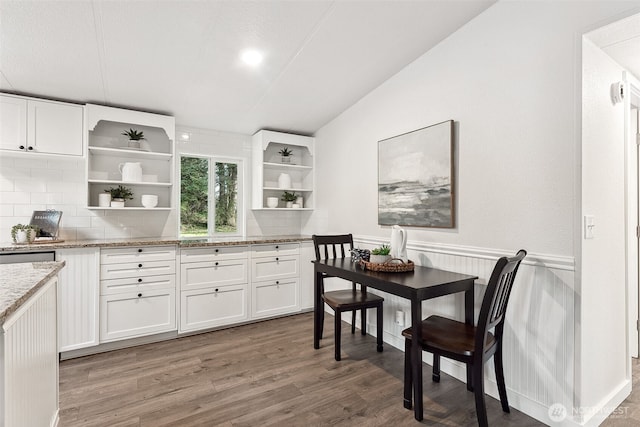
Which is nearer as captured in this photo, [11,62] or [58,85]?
[11,62]

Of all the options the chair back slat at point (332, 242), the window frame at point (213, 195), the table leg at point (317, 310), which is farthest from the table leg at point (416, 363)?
the window frame at point (213, 195)

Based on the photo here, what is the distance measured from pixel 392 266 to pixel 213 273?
6.38 feet

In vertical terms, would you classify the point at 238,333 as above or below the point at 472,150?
below

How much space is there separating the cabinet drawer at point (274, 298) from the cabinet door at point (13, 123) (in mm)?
2478

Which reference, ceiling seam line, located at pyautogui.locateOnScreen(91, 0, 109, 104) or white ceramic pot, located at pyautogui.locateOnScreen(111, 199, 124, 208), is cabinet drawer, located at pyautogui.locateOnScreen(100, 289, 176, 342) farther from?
ceiling seam line, located at pyautogui.locateOnScreen(91, 0, 109, 104)

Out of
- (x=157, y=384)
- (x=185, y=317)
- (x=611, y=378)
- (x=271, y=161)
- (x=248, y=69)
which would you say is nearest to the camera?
(x=611, y=378)

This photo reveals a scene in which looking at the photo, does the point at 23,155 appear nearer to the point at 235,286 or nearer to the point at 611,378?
the point at 235,286

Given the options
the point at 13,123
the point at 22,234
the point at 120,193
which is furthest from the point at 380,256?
the point at 13,123

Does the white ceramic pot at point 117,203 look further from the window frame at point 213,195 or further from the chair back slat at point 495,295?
the chair back slat at point 495,295

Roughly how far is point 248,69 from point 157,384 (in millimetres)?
2620

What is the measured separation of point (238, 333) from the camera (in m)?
3.36

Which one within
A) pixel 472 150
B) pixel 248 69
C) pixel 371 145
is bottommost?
pixel 472 150

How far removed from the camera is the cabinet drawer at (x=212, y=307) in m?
3.26

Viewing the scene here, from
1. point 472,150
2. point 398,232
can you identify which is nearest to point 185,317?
point 398,232
